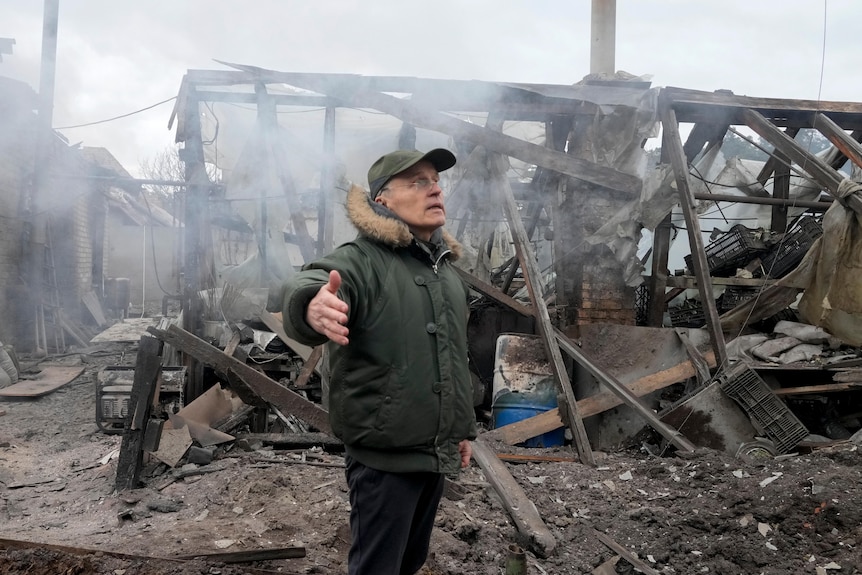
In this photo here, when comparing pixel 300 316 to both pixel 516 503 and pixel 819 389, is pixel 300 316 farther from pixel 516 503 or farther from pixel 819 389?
pixel 819 389

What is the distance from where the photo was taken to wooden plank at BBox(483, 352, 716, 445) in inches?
209

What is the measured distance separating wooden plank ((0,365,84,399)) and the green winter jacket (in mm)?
7454

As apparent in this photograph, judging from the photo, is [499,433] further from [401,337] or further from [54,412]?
[54,412]

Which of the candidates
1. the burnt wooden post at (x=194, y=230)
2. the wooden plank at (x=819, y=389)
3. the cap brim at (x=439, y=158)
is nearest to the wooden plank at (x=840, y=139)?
the wooden plank at (x=819, y=389)

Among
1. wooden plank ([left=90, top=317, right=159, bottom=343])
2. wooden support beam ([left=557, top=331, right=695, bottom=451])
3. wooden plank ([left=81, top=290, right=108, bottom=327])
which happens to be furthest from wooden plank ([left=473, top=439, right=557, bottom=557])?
wooden plank ([left=81, top=290, right=108, bottom=327])

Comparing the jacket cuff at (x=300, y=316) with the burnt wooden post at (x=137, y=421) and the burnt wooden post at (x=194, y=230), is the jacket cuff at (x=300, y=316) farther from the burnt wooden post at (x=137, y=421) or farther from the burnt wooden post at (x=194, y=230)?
the burnt wooden post at (x=194, y=230)

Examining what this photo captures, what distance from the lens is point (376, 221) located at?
2084mm

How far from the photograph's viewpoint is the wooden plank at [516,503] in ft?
11.4

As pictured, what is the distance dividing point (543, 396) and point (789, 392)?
2309 mm

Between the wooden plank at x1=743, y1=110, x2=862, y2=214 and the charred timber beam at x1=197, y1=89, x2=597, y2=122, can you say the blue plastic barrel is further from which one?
the wooden plank at x1=743, y1=110, x2=862, y2=214

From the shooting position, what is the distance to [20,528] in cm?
368

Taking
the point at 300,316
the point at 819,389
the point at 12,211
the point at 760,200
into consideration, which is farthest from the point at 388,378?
the point at 12,211

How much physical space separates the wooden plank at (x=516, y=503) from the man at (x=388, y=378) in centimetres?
161

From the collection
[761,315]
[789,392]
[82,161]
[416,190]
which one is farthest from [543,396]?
[82,161]
